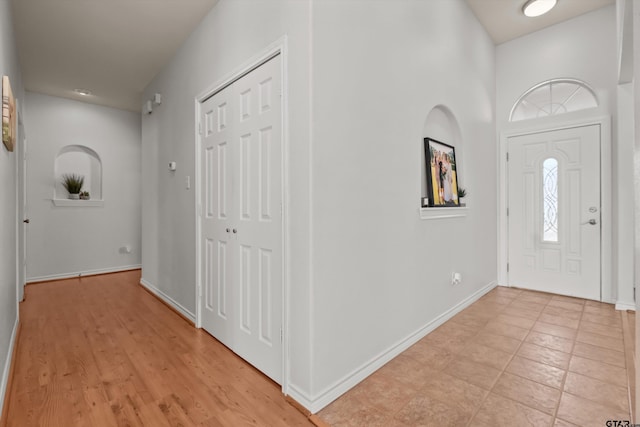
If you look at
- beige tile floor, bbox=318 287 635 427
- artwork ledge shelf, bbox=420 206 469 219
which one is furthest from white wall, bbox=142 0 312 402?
artwork ledge shelf, bbox=420 206 469 219

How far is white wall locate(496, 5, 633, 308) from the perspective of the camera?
305 cm

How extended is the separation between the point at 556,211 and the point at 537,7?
225 centimetres

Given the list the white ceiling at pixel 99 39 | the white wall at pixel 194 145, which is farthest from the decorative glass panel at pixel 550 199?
the white ceiling at pixel 99 39

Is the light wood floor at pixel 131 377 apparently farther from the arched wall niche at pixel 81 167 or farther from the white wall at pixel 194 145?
the arched wall niche at pixel 81 167

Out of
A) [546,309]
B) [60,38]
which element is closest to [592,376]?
[546,309]

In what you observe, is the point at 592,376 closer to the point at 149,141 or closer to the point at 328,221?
the point at 328,221

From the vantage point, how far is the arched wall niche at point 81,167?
475 cm

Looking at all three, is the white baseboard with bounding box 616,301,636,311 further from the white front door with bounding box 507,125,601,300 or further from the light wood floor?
the light wood floor

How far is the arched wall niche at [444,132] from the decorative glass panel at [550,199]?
1277 mm

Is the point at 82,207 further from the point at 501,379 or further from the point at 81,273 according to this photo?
the point at 501,379

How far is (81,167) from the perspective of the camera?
16.3 feet

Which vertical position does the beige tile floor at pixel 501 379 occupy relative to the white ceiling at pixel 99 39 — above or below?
below

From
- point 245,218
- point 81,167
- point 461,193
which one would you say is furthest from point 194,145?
point 81,167

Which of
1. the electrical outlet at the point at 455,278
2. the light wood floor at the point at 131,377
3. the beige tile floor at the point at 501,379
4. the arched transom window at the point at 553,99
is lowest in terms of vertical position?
the light wood floor at the point at 131,377
